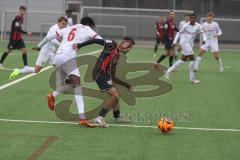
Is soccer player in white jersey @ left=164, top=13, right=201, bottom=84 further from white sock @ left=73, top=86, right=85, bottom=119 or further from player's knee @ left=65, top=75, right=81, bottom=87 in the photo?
white sock @ left=73, top=86, right=85, bottom=119

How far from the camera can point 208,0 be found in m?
45.7

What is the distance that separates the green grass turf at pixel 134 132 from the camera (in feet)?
30.4

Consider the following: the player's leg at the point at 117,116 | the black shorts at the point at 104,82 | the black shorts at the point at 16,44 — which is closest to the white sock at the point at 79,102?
the black shorts at the point at 104,82

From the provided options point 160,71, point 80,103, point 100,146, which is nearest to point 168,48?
point 160,71

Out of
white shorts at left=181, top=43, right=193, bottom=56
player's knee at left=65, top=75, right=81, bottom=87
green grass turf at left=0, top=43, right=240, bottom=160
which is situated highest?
player's knee at left=65, top=75, right=81, bottom=87

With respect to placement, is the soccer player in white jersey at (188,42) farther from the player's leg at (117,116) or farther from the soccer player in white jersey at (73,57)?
the soccer player in white jersey at (73,57)

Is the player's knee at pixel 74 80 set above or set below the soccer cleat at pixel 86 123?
above

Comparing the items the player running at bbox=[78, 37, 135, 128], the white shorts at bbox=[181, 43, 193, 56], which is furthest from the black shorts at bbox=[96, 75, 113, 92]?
the white shorts at bbox=[181, 43, 193, 56]

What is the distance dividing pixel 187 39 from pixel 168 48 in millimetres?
4617

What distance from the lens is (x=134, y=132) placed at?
Result: 435 inches

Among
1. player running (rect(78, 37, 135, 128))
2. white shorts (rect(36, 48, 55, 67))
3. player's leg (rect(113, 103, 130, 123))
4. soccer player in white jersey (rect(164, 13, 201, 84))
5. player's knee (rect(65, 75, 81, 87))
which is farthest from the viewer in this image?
soccer player in white jersey (rect(164, 13, 201, 84))

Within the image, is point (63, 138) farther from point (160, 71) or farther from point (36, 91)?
point (160, 71)

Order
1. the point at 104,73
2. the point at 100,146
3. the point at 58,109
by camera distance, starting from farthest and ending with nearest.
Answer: the point at 58,109 < the point at 104,73 < the point at 100,146

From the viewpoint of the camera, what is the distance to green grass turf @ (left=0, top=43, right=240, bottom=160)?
927cm
